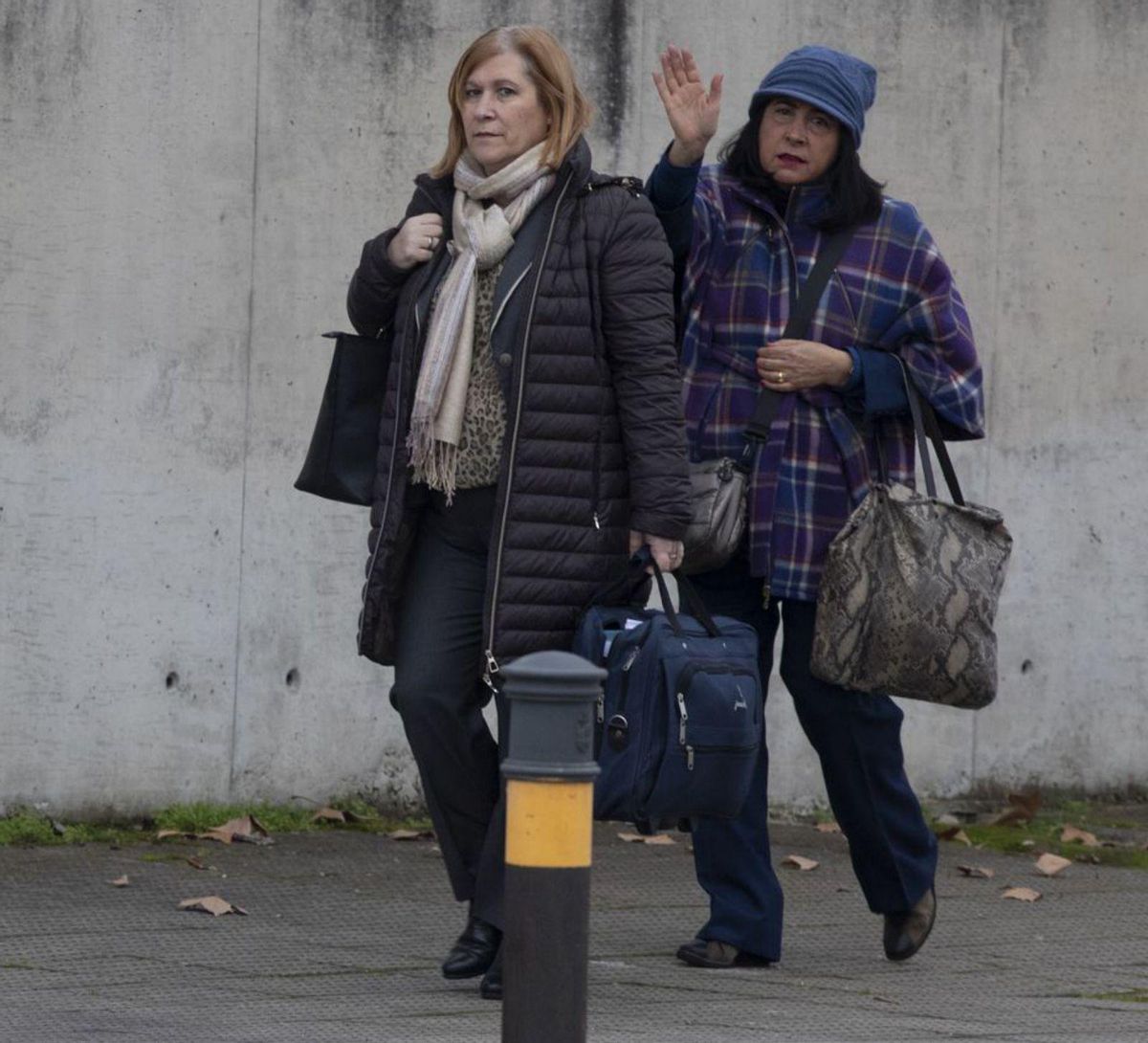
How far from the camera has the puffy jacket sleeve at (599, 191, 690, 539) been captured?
529cm

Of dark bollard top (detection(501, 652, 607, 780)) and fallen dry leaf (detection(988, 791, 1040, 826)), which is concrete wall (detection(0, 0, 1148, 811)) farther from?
dark bollard top (detection(501, 652, 607, 780))

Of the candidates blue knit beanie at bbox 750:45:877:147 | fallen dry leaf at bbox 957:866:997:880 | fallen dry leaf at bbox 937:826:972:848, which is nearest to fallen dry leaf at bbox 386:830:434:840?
fallen dry leaf at bbox 957:866:997:880

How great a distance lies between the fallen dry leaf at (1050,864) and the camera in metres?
7.72

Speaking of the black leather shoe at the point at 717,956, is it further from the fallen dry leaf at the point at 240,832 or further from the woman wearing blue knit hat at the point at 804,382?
the fallen dry leaf at the point at 240,832

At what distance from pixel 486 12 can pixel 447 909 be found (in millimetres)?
2850

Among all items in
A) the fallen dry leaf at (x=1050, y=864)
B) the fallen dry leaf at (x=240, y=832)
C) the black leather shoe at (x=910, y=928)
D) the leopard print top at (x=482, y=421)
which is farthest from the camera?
the fallen dry leaf at (x=1050, y=864)

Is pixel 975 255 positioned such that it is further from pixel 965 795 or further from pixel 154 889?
pixel 154 889

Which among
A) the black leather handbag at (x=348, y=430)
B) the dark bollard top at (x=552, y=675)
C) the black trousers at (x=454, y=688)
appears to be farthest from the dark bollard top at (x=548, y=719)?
the black leather handbag at (x=348, y=430)

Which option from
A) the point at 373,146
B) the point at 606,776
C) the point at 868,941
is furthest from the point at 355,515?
the point at 606,776

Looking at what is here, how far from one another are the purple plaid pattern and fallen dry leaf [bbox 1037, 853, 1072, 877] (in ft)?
7.22

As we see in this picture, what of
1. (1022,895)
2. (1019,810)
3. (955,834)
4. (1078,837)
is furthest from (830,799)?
(1019,810)

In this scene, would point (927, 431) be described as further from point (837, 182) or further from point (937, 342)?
point (837, 182)

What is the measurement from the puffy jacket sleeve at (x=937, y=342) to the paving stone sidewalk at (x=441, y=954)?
135 cm

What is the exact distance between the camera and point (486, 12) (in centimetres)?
785
